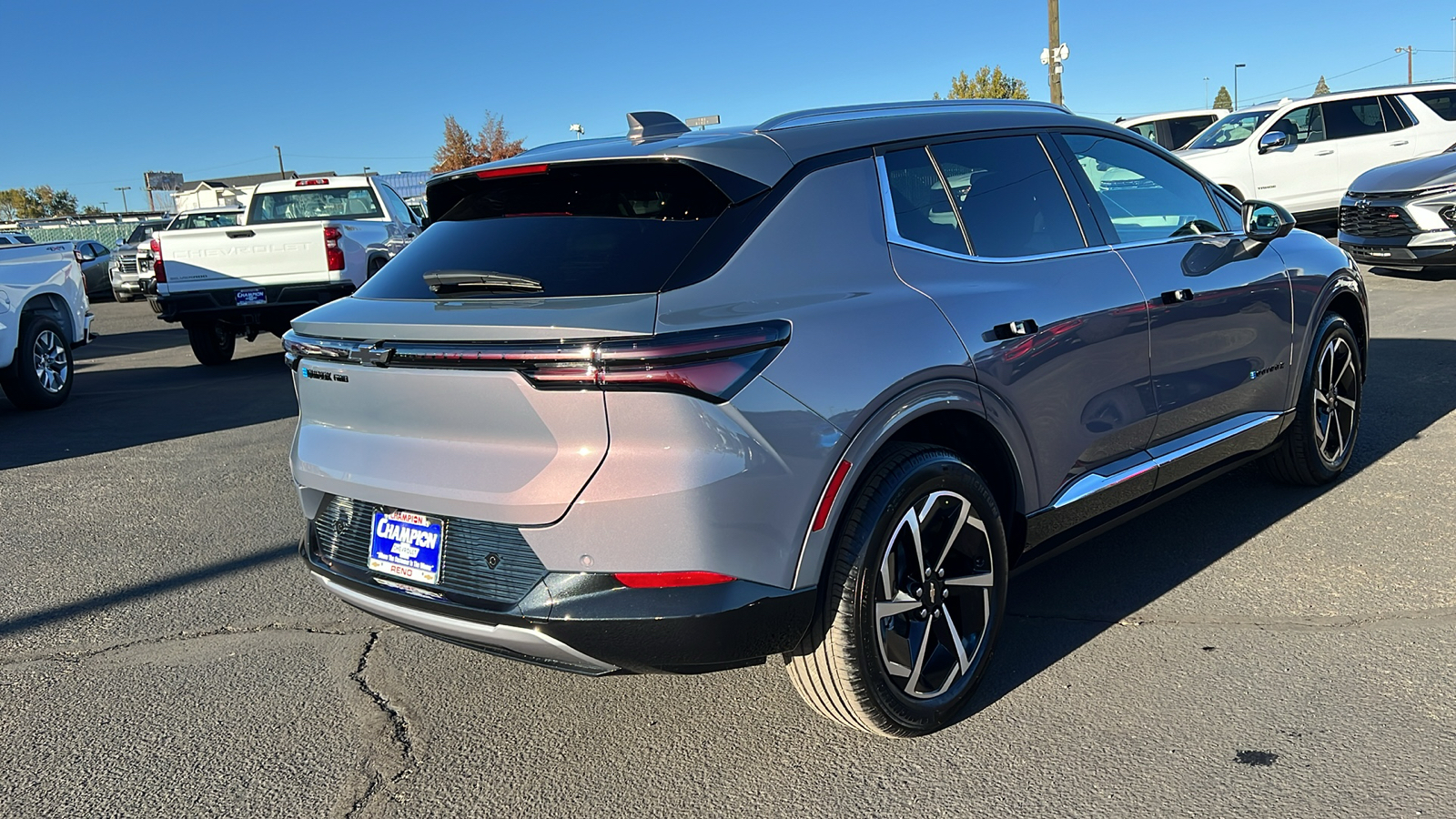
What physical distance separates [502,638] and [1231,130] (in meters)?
15.9

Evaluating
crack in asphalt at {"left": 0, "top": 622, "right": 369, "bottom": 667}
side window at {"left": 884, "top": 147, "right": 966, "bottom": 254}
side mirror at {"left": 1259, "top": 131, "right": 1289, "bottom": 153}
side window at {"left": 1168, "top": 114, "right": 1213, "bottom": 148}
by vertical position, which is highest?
side window at {"left": 1168, "top": 114, "right": 1213, "bottom": 148}

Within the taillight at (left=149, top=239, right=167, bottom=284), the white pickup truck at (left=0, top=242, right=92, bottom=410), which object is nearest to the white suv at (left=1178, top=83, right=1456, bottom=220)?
the taillight at (left=149, top=239, right=167, bottom=284)

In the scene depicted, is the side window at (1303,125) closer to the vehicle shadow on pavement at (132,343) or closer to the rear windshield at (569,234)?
the rear windshield at (569,234)

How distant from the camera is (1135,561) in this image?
4391 millimetres

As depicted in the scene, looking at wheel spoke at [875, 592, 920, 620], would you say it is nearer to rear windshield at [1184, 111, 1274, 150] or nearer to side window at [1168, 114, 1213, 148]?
rear windshield at [1184, 111, 1274, 150]

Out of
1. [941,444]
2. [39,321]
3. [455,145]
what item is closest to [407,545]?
[941,444]

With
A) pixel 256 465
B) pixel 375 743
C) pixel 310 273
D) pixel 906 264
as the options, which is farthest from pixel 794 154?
pixel 310 273

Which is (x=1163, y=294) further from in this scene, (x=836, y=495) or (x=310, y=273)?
(x=310, y=273)

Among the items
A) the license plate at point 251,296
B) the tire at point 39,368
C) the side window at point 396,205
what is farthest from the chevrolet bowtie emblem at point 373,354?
the side window at point 396,205

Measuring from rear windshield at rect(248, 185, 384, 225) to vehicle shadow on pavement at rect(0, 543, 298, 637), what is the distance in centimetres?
933

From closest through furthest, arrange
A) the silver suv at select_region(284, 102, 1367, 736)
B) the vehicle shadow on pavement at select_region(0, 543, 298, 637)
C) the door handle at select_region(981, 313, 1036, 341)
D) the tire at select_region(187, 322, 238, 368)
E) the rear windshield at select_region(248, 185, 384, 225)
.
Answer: the silver suv at select_region(284, 102, 1367, 736) → the door handle at select_region(981, 313, 1036, 341) → the vehicle shadow on pavement at select_region(0, 543, 298, 637) → the tire at select_region(187, 322, 238, 368) → the rear windshield at select_region(248, 185, 384, 225)

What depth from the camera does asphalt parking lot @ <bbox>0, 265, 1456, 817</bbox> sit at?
285 centimetres

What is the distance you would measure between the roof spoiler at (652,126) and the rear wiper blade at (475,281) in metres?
0.63

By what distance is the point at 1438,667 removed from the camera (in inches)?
132
